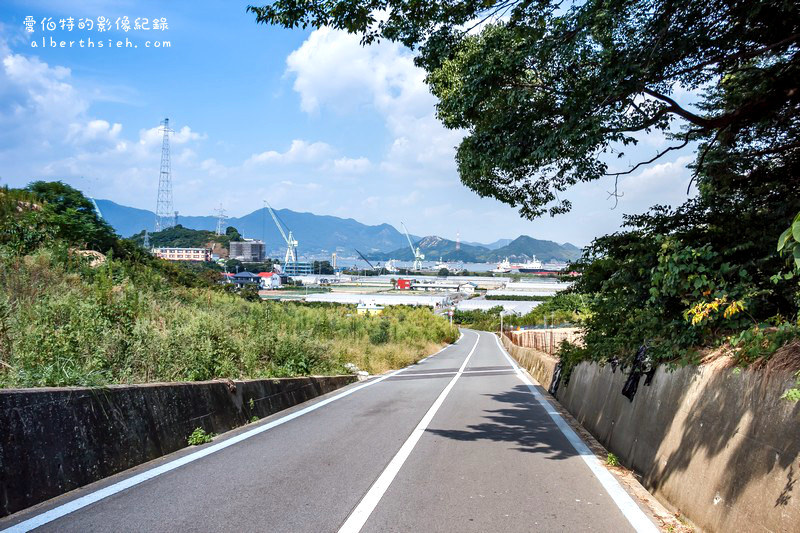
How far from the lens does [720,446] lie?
4.38m

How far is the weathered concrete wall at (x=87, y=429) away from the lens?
4340 millimetres

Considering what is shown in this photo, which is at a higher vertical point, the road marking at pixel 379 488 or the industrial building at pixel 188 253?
the industrial building at pixel 188 253

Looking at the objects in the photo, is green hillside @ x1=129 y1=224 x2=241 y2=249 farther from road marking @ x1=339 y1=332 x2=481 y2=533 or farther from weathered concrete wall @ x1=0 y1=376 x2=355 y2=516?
road marking @ x1=339 y1=332 x2=481 y2=533

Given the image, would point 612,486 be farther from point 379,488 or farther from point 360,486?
point 360,486

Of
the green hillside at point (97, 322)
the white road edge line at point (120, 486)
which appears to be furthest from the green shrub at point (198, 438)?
the green hillside at point (97, 322)

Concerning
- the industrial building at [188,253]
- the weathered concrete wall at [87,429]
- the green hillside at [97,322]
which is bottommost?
the weathered concrete wall at [87,429]

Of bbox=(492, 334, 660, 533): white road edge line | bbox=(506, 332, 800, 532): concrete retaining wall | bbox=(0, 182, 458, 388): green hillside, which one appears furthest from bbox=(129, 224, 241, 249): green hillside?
bbox=(506, 332, 800, 532): concrete retaining wall

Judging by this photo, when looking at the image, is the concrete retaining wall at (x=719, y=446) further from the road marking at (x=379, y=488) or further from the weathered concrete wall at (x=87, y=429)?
the weathered concrete wall at (x=87, y=429)

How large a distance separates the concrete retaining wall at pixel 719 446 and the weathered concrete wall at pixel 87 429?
17.4 ft

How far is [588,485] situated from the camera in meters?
5.76

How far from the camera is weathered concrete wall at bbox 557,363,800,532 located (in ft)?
11.7

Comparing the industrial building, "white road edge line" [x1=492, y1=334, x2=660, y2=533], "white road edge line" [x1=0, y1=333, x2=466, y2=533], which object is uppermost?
the industrial building

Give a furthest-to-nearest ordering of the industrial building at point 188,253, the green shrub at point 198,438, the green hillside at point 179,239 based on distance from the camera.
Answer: the industrial building at point 188,253, the green hillside at point 179,239, the green shrub at point 198,438

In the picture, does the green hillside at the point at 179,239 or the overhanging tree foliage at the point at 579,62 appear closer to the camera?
the overhanging tree foliage at the point at 579,62
